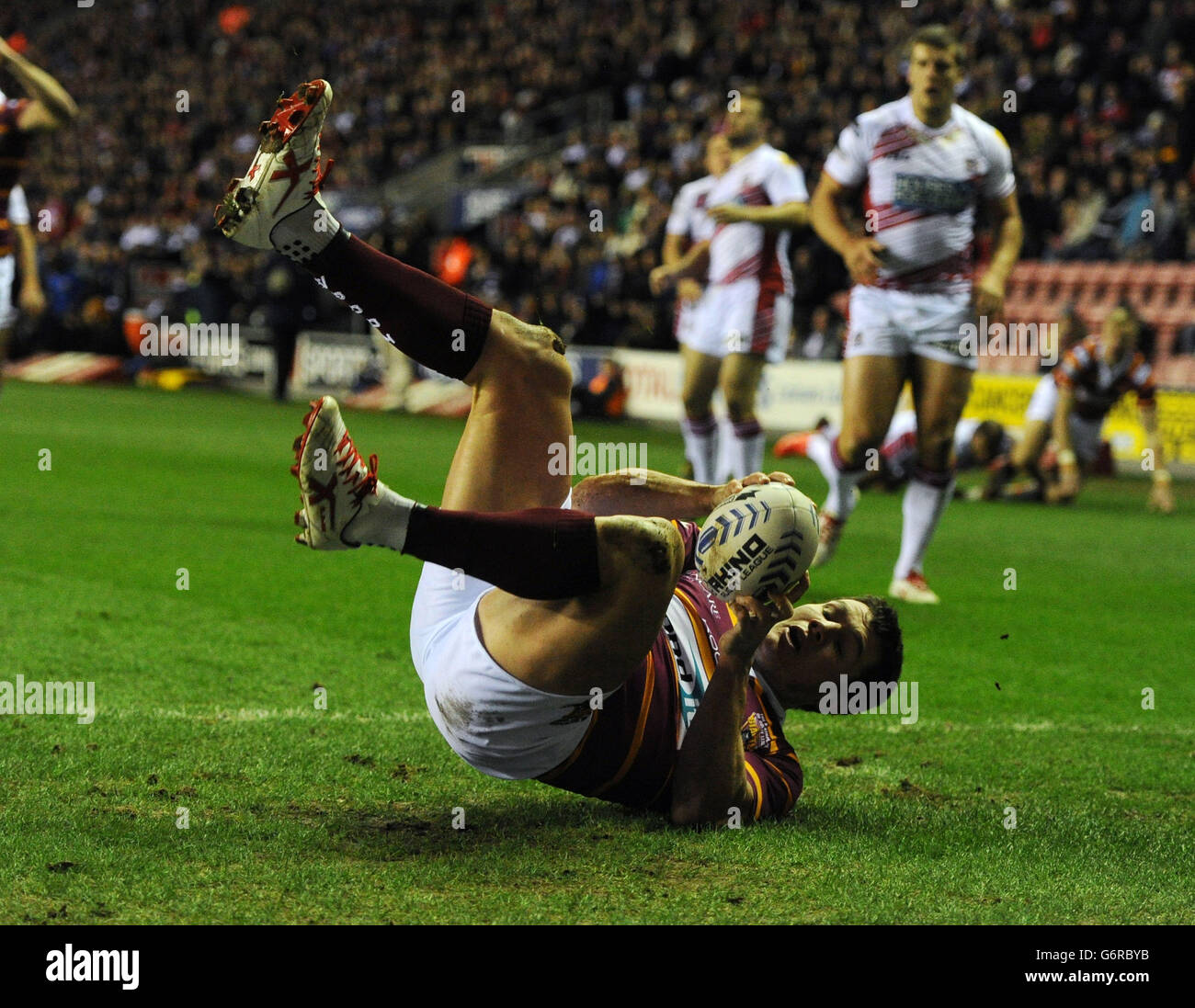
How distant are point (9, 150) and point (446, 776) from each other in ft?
19.0

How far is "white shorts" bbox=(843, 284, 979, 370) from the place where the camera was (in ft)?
25.6

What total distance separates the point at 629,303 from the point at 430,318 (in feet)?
57.6

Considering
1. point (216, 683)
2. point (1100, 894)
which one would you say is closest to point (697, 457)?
point (216, 683)

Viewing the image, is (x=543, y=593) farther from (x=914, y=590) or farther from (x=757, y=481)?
(x=914, y=590)

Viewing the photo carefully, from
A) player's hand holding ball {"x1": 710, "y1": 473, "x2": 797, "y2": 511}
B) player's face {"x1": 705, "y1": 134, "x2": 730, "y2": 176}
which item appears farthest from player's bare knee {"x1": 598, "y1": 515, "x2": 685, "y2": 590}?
player's face {"x1": 705, "y1": 134, "x2": 730, "y2": 176}

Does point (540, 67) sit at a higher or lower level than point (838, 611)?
higher

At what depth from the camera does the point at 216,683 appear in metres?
5.37

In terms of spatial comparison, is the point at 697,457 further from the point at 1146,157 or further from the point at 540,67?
the point at 540,67

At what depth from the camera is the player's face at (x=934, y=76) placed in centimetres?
772

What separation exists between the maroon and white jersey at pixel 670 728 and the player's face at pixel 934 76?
14.5 feet

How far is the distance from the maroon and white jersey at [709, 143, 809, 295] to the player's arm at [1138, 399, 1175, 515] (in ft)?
14.1

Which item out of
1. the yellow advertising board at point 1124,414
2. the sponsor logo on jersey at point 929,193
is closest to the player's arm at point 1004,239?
the sponsor logo on jersey at point 929,193

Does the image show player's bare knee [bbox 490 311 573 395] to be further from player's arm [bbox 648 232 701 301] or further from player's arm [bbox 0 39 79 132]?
player's arm [bbox 648 232 701 301]

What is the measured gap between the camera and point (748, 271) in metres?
10.5
